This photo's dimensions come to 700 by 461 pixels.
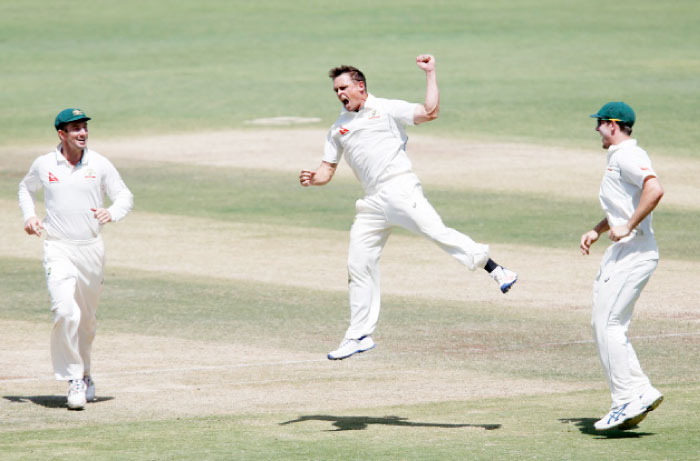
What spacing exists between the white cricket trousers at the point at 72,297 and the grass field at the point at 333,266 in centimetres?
36

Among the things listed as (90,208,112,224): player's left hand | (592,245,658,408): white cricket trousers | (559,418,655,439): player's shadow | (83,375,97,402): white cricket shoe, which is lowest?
(83,375,97,402): white cricket shoe

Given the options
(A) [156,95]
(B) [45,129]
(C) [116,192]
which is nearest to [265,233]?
(C) [116,192]

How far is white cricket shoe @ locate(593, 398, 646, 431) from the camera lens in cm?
959

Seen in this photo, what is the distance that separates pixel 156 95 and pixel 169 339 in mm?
23919

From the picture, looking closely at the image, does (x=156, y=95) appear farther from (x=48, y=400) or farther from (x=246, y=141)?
(x=48, y=400)

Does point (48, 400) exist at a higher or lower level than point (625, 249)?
lower

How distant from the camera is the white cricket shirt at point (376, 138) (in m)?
11.0

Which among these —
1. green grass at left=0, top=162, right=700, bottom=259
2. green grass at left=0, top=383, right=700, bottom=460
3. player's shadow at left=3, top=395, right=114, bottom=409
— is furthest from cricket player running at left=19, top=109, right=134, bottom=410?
green grass at left=0, top=162, right=700, bottom=259

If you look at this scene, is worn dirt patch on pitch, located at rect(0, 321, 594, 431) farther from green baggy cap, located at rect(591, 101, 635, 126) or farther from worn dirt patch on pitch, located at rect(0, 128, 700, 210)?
worn dirt patch on pitch, located at rect(0, 128, 700, 210)

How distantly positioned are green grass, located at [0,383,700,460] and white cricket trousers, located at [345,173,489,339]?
2.60 ft

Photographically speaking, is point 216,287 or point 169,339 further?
point 216,287

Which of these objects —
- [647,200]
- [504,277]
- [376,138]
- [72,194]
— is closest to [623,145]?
[647,200]

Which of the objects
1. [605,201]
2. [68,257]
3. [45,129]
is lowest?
[45,129]

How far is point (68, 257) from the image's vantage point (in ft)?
38.1
